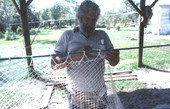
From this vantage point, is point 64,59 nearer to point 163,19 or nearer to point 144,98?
point 144,98

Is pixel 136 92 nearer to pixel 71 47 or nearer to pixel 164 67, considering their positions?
pixel 164 67

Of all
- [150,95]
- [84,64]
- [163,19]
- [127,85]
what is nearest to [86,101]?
[84,64]

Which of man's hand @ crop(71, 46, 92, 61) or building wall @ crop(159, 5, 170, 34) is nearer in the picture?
man's hand @ crop(71, 46, 92, 61)

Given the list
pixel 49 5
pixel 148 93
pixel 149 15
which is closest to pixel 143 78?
pixel 148 93

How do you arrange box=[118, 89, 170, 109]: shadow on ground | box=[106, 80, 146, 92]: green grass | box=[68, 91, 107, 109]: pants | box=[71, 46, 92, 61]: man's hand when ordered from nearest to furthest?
box=[71, 46, 92, 61]: man's hand → box=[68, 91, 107, 109]: pants → box=[118, 89, 170, 109]: shadow on ground → box=[106, 80, 146, 92]: green grass

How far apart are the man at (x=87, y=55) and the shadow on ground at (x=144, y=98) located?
1.32 metres

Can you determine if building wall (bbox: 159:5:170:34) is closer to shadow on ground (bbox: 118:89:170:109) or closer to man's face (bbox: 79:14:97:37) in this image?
shadow on ground (bbox: 118:89:170:109)

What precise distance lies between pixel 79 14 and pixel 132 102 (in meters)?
1.96

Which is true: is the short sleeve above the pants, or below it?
above

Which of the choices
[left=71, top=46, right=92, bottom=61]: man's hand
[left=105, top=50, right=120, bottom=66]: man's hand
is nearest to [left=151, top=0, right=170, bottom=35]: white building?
[left=105, top=50, right=120, bottom=66]: man's hand

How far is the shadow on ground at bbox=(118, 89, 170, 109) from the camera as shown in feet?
7.91

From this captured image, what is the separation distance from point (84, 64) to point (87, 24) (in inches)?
14.0

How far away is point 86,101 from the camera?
1346 mm

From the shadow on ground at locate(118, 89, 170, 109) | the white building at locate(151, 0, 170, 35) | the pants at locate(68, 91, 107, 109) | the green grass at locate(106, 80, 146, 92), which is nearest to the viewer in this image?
the pants at locate(68, 91, 107, 109)
